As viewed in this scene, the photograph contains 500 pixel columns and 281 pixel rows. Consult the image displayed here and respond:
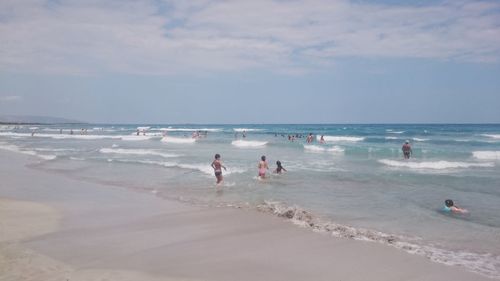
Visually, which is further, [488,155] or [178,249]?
[488,155]

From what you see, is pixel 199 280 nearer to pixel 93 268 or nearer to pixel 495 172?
pixel 93 268

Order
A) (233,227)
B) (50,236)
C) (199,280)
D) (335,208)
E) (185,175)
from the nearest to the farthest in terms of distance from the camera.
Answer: (199,280) < (50,236) < (233,227) < (335,208) < (185,175)

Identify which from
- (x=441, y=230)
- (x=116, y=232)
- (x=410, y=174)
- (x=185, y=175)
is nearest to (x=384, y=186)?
(x=410, y=174)

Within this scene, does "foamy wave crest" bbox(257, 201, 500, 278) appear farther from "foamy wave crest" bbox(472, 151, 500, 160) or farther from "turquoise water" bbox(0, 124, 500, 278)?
"foamy wave crest" bbox(472, 151, 500, 160)

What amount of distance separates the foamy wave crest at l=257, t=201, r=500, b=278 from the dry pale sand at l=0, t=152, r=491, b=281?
0.31 meters

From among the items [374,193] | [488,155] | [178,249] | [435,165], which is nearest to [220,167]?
[374,193]

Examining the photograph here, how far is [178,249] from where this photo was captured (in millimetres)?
7367

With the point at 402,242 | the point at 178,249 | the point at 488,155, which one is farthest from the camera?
the point at 488,155

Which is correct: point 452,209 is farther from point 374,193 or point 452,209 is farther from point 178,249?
point 178,249

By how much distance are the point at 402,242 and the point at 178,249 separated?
12.8 ft

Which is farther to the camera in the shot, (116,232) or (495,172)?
(495,172)

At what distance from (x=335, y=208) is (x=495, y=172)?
Answer: 1245cm

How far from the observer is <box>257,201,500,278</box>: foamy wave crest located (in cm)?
685

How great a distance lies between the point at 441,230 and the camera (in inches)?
361
